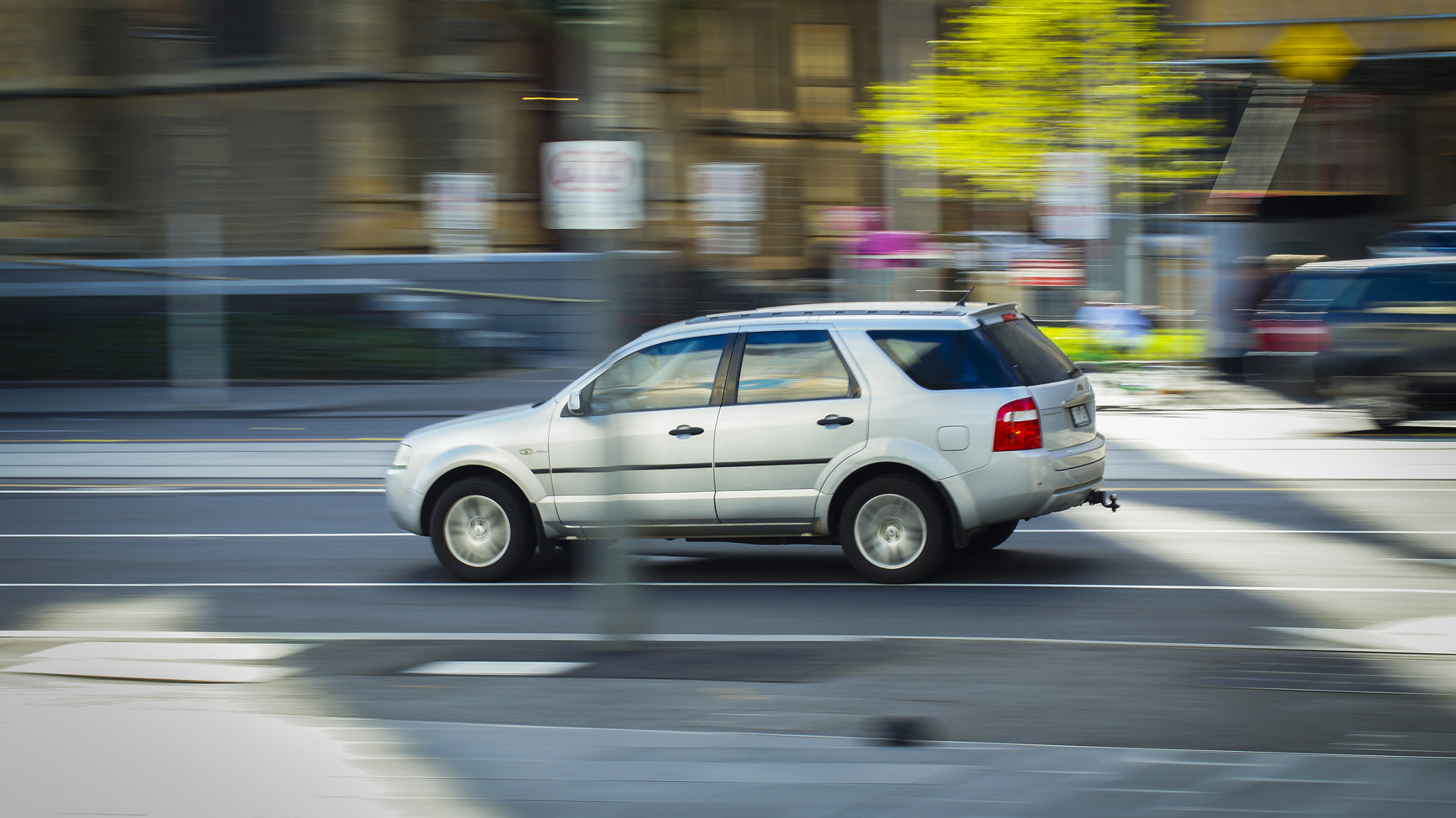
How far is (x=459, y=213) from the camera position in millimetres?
27016

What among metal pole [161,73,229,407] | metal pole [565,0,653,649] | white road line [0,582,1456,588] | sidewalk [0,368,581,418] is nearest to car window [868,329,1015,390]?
white road line [0,582,1456,588]

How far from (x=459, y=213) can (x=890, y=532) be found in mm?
20325

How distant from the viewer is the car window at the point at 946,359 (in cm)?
791

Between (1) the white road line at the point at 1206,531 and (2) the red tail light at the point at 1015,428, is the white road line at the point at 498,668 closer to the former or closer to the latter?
(2) the red tail light at the point at 1015,428

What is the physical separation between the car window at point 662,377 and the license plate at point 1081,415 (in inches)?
78.8

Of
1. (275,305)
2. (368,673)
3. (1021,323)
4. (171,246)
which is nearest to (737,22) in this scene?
(171,246)

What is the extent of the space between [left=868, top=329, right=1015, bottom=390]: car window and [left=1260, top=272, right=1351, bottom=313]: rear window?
29.1 ft

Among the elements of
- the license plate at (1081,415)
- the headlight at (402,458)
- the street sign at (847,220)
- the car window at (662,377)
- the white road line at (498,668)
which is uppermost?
the street sign at (847,220)

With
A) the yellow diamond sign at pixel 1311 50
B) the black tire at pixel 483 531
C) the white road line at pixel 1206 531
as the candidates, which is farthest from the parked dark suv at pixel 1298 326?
the yellow diamond sign at pixel 1311 50

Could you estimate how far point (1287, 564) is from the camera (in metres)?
8.45

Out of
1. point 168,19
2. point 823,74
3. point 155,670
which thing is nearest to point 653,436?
point 155,670

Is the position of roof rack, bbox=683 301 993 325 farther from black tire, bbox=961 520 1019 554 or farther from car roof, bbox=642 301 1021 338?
black tire, bbox=961 520 1019 554

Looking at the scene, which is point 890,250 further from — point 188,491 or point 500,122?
point 188,491

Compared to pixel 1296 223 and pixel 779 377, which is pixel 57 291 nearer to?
pixel 779 377
